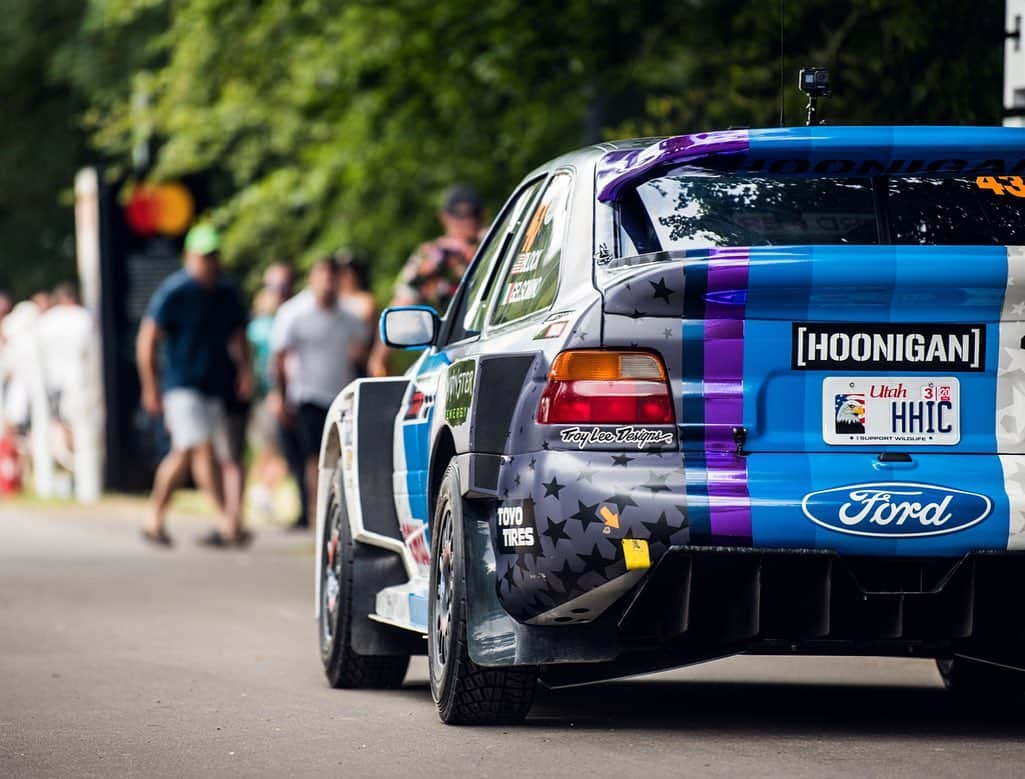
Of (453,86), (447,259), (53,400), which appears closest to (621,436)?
(447,259)

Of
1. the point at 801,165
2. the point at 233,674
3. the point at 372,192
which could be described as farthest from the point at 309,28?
the point at 801,165

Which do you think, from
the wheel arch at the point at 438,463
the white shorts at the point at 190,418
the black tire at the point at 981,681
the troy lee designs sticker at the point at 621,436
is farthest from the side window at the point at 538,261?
the white shorts at the point at 190,418

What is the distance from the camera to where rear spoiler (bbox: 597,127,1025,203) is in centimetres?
676

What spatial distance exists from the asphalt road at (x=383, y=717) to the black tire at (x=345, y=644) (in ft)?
0.32

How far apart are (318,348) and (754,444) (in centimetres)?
1106

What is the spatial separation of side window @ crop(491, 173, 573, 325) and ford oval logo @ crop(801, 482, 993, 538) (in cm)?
99

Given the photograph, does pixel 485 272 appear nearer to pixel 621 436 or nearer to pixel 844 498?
pixel 621 436

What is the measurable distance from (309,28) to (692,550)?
15.7m

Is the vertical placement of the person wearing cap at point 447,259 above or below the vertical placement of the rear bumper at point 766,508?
above

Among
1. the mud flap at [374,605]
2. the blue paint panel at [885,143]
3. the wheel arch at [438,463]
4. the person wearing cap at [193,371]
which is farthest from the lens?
the person wearing cap at [193,371]

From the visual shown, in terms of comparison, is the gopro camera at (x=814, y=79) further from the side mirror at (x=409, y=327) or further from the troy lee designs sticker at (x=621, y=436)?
the side mirror at (x=409, y=327)

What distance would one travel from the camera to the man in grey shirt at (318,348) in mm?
17297

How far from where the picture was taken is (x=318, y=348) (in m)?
17.3

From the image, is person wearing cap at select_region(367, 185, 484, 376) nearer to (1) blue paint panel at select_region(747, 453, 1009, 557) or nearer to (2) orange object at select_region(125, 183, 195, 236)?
(1) blue paint panel at select_region(747, 453, 1009, 557)
